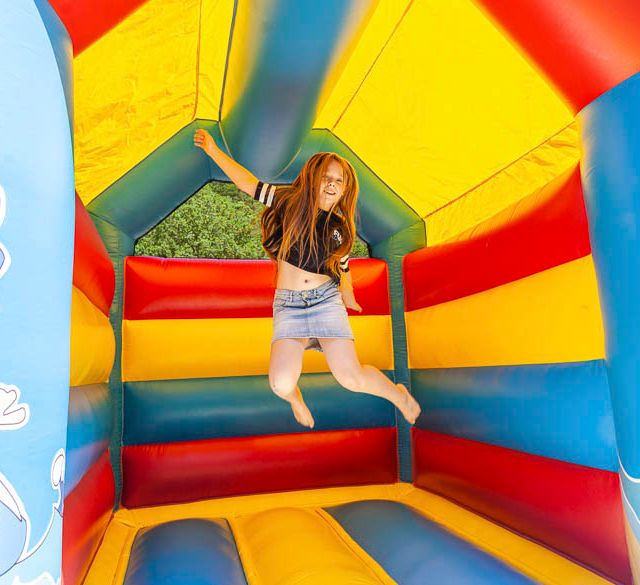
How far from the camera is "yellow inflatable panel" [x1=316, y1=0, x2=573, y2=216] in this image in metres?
1.85

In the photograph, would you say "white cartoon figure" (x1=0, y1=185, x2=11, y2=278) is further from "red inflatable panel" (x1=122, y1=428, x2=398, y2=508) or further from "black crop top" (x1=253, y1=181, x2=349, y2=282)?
"red inflatable panel" (x1=122, y1=428, x2=398, y2=508)

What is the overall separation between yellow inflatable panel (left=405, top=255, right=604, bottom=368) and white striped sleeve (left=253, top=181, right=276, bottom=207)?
2.70 ft

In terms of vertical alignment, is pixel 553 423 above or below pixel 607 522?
above

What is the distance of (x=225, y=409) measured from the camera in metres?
2.40

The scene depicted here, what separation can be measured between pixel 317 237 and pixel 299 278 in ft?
0.50

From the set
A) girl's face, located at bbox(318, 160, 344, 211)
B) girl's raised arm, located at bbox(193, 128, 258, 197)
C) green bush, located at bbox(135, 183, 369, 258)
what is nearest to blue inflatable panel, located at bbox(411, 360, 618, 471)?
girl's face, located at bbox(318, 160, 344, 211)

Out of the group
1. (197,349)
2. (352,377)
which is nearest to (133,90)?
(197,349)

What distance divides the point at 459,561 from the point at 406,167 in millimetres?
1564

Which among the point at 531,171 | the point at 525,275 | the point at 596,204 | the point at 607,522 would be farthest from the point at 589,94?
the point at 607,522

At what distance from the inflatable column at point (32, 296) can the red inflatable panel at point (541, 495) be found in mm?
1273

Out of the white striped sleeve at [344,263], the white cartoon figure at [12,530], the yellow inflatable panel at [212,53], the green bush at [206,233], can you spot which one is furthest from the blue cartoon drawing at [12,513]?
the green bush at [206,233]

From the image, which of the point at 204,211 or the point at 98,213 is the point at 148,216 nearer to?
the point at 98,213

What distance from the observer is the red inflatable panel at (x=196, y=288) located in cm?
244

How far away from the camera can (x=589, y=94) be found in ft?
4.16
